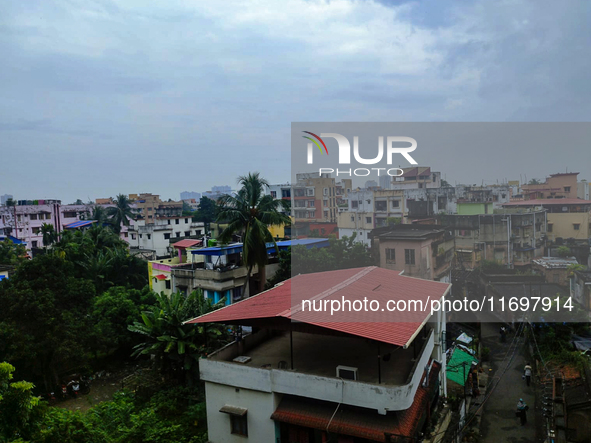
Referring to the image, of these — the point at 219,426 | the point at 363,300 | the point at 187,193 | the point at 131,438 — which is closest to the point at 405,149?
the point at 363,300

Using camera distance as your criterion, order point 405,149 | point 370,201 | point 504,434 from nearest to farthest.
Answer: point 504,434, point 405,149, point 370,201

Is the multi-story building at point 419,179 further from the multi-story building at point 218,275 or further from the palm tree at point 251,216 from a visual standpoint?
the palm tree at point 251,216

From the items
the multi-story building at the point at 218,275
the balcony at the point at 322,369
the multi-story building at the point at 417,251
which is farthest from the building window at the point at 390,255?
the balcony at the point at 322,369

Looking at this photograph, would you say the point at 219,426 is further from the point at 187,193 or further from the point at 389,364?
the point at 187,193

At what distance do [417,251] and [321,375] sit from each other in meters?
10.2

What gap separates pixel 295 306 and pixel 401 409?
2569 millimetres

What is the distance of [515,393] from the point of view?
12930 millimetres

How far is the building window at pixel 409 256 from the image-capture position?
16.7 m

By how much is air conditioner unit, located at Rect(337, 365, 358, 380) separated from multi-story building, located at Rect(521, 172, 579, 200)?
2585cm

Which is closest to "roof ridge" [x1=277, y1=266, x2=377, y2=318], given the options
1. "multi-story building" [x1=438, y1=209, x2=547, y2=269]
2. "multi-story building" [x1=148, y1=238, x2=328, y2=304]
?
"multi-story building" [x1=148, y1=238, x2=328, y2=304]

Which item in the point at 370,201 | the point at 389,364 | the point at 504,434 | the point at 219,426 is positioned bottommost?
the point at 504,434

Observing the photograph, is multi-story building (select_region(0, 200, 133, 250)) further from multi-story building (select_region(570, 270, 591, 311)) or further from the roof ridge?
multi-story building (select_region(570, 270, 591, 311))

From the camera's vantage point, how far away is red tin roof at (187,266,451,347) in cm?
711

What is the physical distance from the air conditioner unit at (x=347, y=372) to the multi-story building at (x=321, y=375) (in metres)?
0.02
